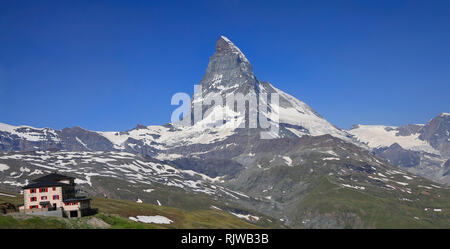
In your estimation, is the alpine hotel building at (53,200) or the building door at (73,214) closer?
the building door at (73,214)

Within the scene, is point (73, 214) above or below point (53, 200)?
below

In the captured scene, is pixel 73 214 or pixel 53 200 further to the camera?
pixel 53 200

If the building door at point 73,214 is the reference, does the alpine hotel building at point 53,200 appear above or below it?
above

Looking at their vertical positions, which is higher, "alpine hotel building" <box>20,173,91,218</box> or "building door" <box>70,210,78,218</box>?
"alpine hotel building" <box>20,173,91,218</box>

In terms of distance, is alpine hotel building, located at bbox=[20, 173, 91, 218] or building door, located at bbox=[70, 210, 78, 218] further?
alpine hotel building, located at bbox=[20, 173, 91, 218]
